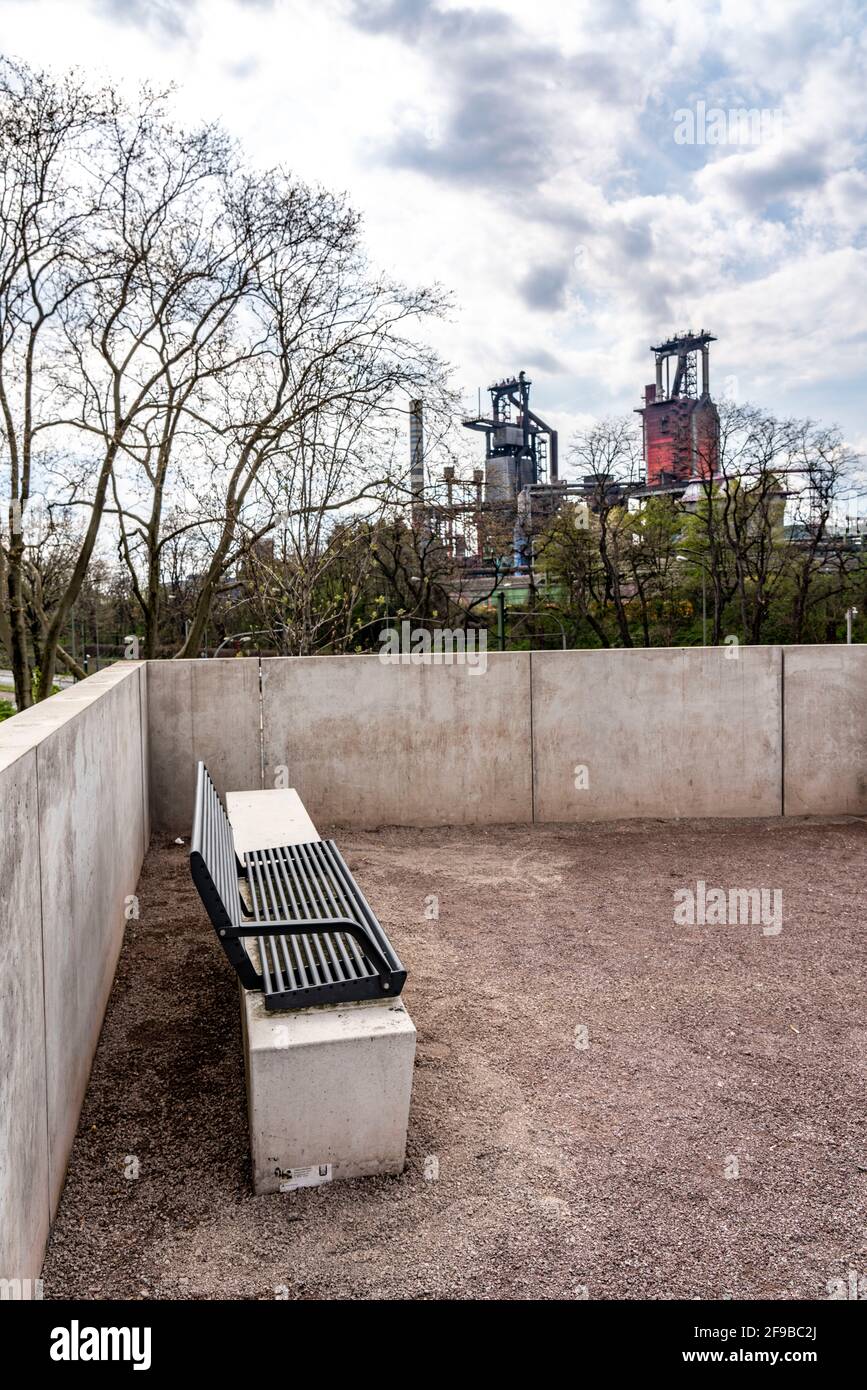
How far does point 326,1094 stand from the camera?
3.00 meters

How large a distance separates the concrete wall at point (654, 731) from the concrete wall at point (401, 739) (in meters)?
0.26

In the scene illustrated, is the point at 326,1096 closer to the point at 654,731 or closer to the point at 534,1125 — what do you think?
the point at 534,1125

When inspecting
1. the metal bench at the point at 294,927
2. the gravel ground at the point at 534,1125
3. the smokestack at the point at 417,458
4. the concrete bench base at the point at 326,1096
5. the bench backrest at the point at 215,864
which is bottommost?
the gravel ground at the point at 534,1125

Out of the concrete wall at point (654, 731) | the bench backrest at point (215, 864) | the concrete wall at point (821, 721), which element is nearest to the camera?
the bench backrest at point (215, 864)

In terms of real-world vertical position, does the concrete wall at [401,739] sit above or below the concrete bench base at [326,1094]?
above

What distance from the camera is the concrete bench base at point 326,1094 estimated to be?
9.68 ft

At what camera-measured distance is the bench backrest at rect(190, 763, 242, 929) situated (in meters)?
3.18

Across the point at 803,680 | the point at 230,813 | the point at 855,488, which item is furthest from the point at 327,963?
the point at 855,488

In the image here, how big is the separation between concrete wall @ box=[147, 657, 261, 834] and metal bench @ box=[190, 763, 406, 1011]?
3.59 meters

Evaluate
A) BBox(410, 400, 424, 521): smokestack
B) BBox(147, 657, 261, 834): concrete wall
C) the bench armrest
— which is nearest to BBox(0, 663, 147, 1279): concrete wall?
the bench armrest

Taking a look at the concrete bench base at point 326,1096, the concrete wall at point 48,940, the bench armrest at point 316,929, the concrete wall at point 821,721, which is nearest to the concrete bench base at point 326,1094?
the concrete bench base at point 326,1096

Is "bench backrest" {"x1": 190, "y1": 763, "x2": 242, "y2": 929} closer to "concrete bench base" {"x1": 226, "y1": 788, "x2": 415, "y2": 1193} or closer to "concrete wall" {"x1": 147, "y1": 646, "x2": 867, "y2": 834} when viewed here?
"concrete bench base" {"x1": 226, "y1": 788, "x2": 415, "y2": 1193}

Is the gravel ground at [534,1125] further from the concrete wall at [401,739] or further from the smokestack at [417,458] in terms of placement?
the smokestack at [417,458]

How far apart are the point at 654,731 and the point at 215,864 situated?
5.56 metres
